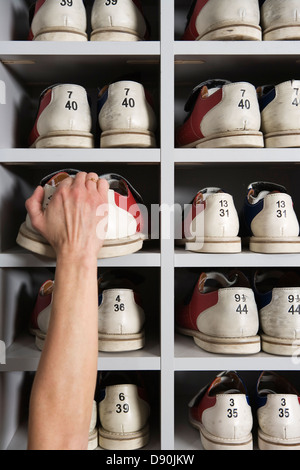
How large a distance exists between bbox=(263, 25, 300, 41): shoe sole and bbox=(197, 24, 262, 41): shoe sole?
30mm

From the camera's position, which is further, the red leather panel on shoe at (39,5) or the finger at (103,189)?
the red leather panel on shoe at (39,5)

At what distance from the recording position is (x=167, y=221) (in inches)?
38.2

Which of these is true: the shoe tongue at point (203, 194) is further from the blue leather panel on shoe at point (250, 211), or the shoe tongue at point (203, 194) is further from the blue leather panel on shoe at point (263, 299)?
the blue leather panel on shoe at point (263, 299)

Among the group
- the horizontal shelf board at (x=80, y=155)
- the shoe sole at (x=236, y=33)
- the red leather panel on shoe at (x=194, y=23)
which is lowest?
the horizontal shelf board at (x=80, y=155)

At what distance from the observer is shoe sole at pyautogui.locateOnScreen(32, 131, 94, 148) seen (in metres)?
0.97

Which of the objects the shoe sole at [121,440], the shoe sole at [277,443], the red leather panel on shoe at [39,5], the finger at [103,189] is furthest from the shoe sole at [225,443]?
the red leather panel on shoe at [39,5]

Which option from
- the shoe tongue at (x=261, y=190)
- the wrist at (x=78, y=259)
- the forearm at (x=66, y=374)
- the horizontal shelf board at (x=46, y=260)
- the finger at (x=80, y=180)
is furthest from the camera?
the shoe tongue at (x=261, y=190)

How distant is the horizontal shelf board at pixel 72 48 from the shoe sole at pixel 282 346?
→ 2.50 feet

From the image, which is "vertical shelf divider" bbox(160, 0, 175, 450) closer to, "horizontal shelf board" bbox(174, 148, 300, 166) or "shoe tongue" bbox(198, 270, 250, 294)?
"horizontal shelf board" bbox(174, 148, 300, 166)

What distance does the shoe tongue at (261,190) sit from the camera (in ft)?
3.50

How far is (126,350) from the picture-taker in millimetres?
982

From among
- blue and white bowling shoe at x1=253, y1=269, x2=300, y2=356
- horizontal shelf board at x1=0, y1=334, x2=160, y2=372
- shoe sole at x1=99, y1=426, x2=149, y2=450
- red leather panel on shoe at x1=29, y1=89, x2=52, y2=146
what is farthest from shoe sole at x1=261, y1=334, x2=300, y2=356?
red leather panel on shoe at x1=29, y1=89, x2=52, y2=146

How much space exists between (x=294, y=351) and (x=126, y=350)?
411 mm
